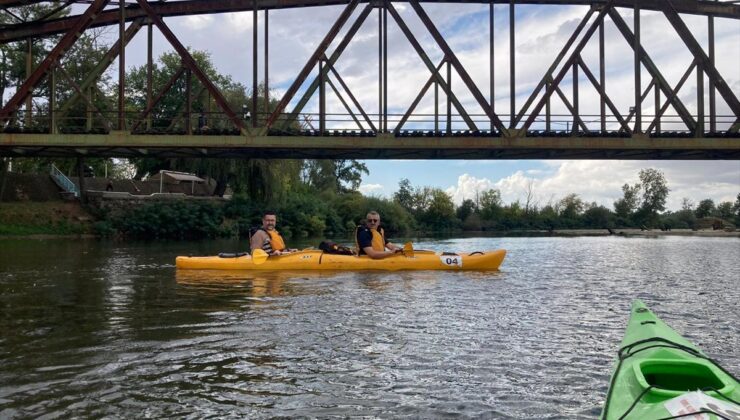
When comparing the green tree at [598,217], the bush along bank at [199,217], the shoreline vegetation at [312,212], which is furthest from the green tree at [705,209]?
the bush along bank at [199,217]

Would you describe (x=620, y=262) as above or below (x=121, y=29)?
below

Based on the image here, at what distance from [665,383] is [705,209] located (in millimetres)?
92260

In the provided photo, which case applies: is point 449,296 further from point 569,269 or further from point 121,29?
point 121,29

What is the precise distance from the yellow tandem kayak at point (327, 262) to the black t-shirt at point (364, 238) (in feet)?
1.03

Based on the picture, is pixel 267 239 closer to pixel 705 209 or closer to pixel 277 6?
pixel 277 6

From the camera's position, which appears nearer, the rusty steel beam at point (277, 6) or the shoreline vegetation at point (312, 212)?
the rusty steel beam at point (277, 6)

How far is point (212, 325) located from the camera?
7949 millimetres

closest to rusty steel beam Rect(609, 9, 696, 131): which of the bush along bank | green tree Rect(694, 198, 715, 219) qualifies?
the bush along bank

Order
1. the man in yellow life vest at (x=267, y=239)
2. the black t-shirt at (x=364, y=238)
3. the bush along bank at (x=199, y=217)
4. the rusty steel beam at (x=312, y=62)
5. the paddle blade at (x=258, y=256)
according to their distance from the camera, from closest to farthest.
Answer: the paddle blade at (x=258, y=256), the man in yellow life vest at (x=267, y=239), the black t-shirt at (x=364, y=238), the rusty steel beam at (x=312, y=62), the bush along bank at (x=199, y=217)

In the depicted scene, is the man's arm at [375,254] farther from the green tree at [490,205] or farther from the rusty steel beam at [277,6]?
the green tree at [490,205]

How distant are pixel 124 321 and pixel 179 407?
4014 millimetres

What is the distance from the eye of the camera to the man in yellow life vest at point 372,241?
1525 centimetres

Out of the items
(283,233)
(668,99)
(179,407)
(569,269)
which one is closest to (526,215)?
(283,233)

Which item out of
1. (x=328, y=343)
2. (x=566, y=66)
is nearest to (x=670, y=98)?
(x=566, y=66)
